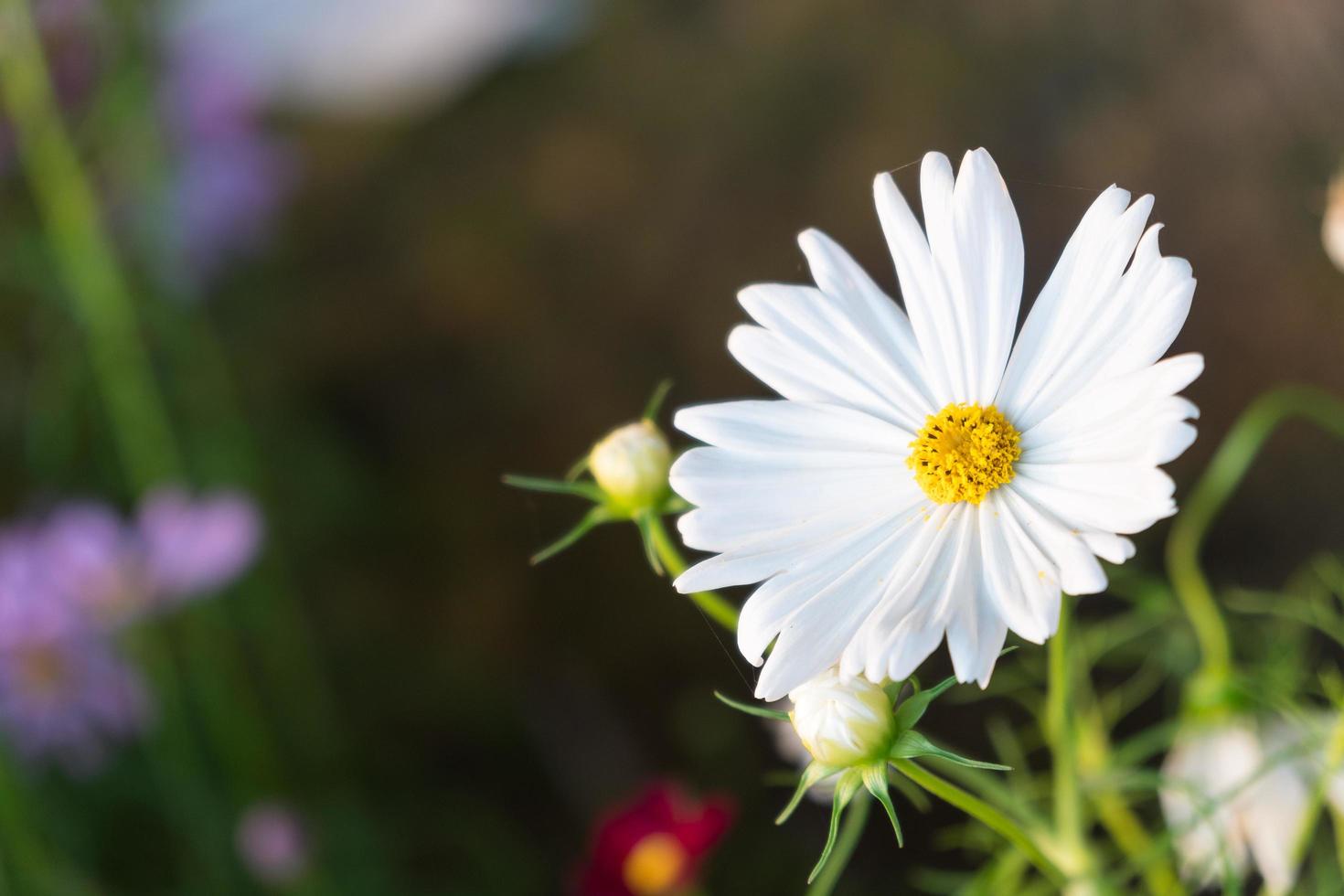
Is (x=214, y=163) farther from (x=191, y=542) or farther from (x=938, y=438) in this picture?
(x=938, y=438)

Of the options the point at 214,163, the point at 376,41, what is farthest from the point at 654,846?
the point at 376,41

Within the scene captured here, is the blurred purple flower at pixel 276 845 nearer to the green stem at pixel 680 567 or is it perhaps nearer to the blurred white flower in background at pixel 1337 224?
the green stem at pixel 680 567

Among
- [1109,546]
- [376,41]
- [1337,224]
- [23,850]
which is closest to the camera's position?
[1109,546]

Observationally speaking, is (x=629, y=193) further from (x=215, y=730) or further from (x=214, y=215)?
(x=215, y=730)

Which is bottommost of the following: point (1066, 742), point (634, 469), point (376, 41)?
point (1066, 742)

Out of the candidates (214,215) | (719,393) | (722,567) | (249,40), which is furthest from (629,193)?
(722,567)

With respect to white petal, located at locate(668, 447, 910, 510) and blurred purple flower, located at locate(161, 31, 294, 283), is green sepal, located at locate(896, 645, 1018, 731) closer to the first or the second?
white petal, located at locate(668, 447, 910, 510)

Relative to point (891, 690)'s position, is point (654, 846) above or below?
below
